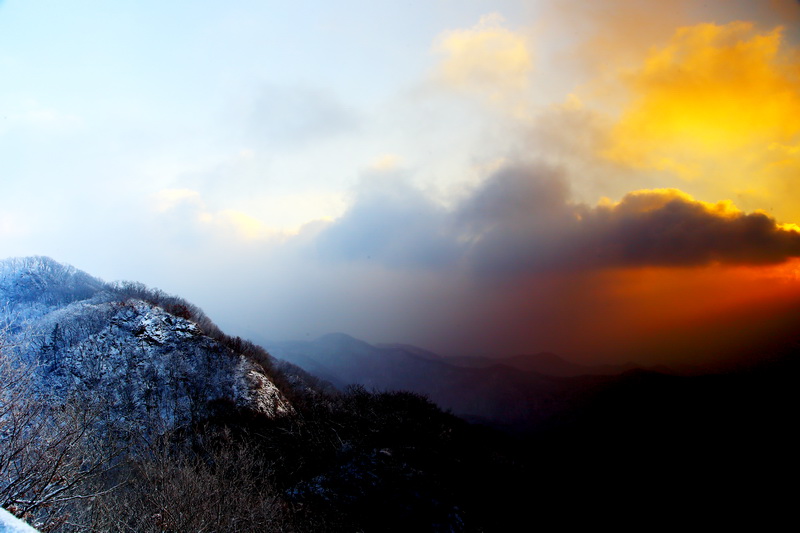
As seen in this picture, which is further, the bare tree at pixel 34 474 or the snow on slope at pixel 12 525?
the bare tree at pixel 34 474

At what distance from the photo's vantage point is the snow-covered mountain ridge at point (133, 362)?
39.5 metres

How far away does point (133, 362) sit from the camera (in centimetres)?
4272

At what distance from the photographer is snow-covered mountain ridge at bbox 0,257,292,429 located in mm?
39500

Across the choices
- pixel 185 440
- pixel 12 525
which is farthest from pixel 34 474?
pixel 185 440

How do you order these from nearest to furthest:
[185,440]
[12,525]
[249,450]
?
1. [12,525]
2. [249,450]
3. [185,440]

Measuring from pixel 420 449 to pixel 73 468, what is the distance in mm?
26153

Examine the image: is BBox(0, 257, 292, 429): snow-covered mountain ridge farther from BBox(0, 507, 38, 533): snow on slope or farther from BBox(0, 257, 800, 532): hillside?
BBox(0, 507, 38, 533): snow on slope

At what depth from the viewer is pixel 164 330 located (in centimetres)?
4734

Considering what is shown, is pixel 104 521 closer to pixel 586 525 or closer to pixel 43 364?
pixel 43 364

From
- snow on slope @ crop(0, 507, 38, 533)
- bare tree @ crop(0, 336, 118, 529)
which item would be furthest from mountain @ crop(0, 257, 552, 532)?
snow on slope @ crop(0, 507, 38, 533)

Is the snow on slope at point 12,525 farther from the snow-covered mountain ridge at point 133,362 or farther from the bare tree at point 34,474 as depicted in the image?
the snow-covered mountain ridge at point 133,362

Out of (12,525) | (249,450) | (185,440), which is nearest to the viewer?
(12,525)

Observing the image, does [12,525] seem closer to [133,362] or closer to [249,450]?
[249,450]

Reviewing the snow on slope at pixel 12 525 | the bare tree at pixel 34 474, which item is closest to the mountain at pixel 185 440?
the bare tree at pixel 34 474
